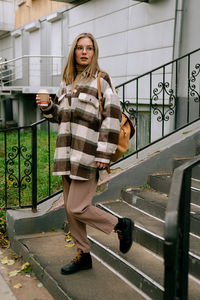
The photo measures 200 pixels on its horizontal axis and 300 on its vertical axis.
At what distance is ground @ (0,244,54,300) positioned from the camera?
3066 millimetres

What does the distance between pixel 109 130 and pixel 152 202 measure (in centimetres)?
141

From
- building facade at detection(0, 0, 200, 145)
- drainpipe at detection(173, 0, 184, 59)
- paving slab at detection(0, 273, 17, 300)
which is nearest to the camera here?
paving slab at detection(0, 273, 17, 300)

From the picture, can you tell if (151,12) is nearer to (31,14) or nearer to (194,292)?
(194,292)

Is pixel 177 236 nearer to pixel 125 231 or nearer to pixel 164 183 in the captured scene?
pixel 125 231

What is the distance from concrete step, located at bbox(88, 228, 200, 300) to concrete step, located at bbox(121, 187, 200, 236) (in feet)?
1.43

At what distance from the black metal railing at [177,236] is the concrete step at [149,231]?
37.6 inches

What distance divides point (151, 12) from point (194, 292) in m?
5.83

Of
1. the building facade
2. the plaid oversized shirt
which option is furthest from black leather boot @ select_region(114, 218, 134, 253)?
the building facade

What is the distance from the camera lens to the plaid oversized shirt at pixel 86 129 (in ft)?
8.80

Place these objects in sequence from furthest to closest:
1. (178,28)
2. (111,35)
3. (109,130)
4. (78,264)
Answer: (111,35), (178,28), (78,264), (109,130)

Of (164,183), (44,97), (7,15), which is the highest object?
(7,15)

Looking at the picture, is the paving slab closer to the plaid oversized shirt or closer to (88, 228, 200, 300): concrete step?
(88, 228, 200, 300): concrete step

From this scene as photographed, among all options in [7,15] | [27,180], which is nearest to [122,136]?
[27,180]

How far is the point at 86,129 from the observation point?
9.06 ft
